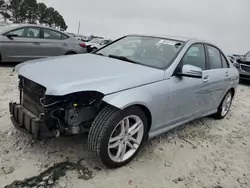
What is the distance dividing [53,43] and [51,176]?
637cm

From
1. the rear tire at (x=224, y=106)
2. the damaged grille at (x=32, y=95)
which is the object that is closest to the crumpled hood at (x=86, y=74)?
the damaged grille at (x=32, y=95)

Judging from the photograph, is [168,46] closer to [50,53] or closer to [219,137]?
[219,137]

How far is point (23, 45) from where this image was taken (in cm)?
784

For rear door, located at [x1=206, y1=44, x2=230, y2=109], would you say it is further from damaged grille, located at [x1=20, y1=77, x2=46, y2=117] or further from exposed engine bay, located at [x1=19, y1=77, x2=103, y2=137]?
damaged grille, located at [x1=20, y1=77, x2=46, y2=117]

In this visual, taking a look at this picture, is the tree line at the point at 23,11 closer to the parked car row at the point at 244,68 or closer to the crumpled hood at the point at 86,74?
the parked car row at the point at 244,68

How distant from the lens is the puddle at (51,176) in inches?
103

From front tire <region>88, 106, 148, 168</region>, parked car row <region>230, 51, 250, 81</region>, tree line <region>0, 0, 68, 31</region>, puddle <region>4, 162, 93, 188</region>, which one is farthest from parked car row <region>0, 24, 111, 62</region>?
tree line <region>0, 0, 68, 31</region>

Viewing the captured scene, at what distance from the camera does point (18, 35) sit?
7.80m

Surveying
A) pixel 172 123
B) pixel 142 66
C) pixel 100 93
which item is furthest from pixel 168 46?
pixel 100 93

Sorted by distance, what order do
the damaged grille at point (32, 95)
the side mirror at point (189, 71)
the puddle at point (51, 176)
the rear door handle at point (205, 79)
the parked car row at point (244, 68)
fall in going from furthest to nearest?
the parked car row at point (244, 68), the rear door handle at point (205, 79), the side mirror at point (189, 71), the damaged grille at point (32, 95), the puddle at point (51, 176)

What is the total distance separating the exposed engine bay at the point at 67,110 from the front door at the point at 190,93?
1017 millimetres

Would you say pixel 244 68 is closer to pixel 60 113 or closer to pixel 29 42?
pixel 29 42

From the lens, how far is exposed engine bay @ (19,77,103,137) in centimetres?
275

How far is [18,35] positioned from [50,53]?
1.07 metres
